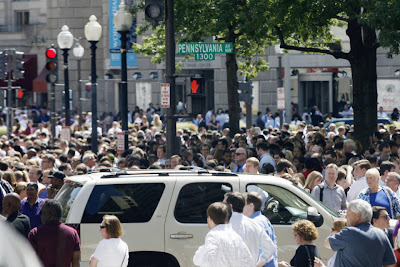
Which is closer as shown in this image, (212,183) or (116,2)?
(212,183)

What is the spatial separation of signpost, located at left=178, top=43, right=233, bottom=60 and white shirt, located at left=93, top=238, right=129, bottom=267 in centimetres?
950

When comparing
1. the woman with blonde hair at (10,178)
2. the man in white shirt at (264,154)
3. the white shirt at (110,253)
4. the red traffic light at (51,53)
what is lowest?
the white shirt at (110,253)

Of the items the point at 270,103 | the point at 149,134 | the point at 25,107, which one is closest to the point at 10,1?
the point at 25,107

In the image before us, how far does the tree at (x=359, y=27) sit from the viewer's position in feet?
58.8

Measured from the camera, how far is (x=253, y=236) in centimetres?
739

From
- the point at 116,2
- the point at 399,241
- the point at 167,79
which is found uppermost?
the point at 116,2

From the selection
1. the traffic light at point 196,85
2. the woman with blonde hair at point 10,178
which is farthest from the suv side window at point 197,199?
the traffic light at point 196,85

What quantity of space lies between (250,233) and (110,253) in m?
1.28

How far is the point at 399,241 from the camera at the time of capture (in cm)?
812

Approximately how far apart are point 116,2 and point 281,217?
41.0 metres

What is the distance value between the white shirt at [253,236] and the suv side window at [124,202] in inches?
72.5

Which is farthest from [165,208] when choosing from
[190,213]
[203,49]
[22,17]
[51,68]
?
[22,17]

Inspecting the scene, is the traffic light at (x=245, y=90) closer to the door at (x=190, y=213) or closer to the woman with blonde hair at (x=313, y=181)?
the woman with blonde hair at (x=313, y=181)

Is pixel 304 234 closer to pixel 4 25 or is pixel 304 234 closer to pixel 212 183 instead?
pixel 212 183
